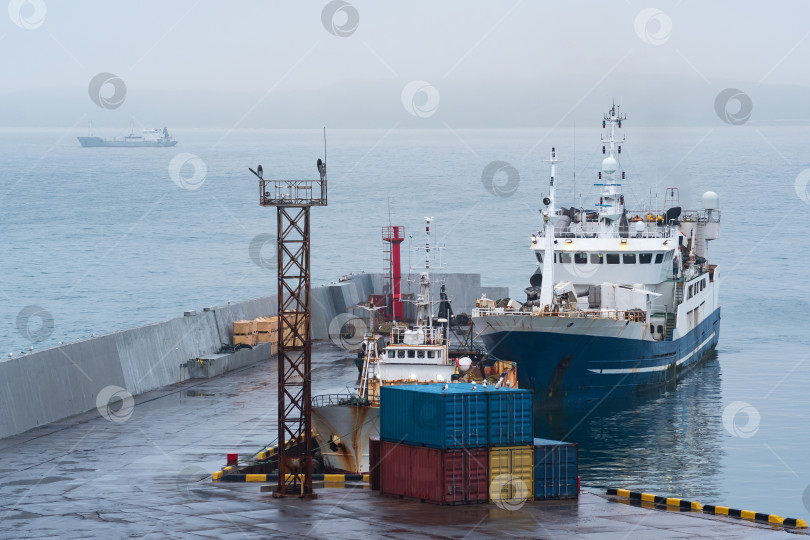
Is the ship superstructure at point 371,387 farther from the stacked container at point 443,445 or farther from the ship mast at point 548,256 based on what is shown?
the ship mast at point 548,256

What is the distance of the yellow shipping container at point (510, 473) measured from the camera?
32312 millimetres

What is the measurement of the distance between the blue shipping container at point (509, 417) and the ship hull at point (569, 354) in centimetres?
2021

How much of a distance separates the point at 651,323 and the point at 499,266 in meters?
71.8

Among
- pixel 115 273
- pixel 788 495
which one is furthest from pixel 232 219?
pixel 788 495

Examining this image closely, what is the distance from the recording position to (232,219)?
7200 inches

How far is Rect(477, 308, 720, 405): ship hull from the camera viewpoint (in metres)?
53.0

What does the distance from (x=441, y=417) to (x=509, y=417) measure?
217cm

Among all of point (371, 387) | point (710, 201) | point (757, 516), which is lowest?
point (757, 516)

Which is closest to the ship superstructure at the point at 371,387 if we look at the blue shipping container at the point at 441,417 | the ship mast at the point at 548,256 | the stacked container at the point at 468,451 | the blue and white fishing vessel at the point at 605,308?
the stacked container at the point at 468,451

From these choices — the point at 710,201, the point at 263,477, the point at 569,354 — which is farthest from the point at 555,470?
the point at 710,201

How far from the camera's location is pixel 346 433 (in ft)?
128

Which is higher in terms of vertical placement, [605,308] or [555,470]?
[605,308]

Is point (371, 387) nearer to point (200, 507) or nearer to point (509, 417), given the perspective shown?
point (509, 417)

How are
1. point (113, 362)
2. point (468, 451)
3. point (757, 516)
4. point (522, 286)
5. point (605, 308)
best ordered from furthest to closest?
1. point (522, 286)
2. point (605, 308)
3. point (113, 362)
4. point (757, 516)
5. point (468, 451)
